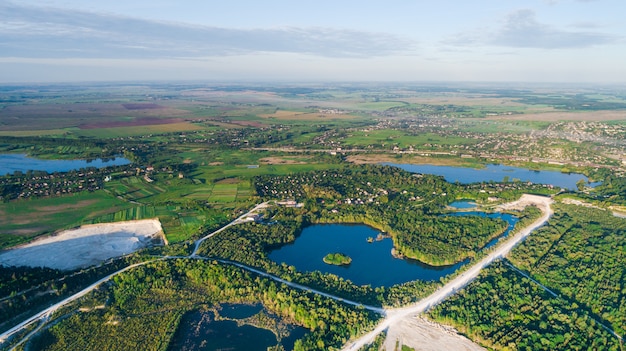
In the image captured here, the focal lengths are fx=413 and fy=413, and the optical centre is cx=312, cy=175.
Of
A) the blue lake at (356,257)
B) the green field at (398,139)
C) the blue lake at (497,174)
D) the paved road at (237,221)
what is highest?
the green field at (398,139)

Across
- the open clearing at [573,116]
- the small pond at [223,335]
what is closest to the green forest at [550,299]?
the small pond at [223,335]

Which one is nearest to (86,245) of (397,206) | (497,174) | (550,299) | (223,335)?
(223,335)

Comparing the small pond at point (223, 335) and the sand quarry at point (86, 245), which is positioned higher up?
the sand quarry at point (86, 245)

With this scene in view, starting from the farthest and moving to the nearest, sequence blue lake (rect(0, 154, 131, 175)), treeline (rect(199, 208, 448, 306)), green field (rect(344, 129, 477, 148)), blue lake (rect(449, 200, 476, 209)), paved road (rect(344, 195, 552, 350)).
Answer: green field (rect(344, 129, 477, 148)) → blue lake (rect(0, 154, 131, 175)) → blue lake (rect(449, 200, 476, 209)) → treeline (rect(199, 208, 448, 306)) → paved road (rect(344, 195, 552, 350))

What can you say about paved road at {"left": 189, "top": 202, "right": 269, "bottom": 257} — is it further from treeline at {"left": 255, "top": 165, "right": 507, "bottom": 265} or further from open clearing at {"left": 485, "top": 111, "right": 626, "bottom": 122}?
open clearing at {"left": 485, "top": 111, "right": 626, "bottom": 122}

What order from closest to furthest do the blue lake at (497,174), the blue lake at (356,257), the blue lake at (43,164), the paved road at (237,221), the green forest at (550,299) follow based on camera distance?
1. the green forest at (550,299)
2. the blue lake at (356,257)
3. the paved road at (237,221)
4. the blue lake at (497,174)
5. the blue lake at (43,164)

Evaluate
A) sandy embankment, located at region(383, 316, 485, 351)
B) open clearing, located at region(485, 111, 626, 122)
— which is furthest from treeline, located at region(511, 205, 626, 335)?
open clearing, located at region(485, 111, 626, 122)

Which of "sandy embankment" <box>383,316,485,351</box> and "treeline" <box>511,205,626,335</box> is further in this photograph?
"treeline" <box>511,205,626,335</box>

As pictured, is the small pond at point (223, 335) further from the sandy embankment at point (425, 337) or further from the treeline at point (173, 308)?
the sandy embankment at point (425, 337)
